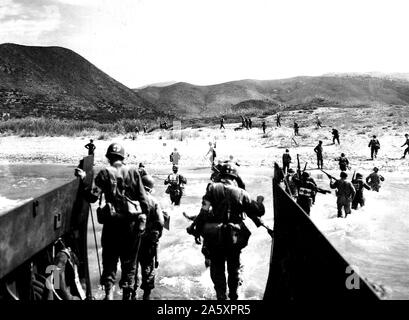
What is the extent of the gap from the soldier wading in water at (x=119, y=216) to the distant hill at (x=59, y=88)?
6444 cm

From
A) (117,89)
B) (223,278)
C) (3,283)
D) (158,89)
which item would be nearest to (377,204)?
(223,278)

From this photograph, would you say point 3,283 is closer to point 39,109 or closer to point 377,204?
point 377,204

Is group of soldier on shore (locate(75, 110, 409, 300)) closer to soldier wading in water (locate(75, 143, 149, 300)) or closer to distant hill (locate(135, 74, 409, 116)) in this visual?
soldier wading in water (locate(75, 143, 149, 300))

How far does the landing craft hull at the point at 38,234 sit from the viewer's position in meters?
4.05

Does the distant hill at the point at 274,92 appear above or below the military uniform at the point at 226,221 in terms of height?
above

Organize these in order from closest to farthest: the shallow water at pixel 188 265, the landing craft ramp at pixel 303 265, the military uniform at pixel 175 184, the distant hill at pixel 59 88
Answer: the landing craft ramp at pixel 303 265
the shallow water at pixel 188 265
the military uniform at pixel 175 184
the distant hill at pixel 59 88

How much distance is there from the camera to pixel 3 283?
4.17 meters

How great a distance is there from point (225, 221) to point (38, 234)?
2136 millimetres

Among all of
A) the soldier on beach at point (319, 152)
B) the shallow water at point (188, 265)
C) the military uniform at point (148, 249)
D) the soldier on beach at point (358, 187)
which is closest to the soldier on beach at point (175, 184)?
the shallow water at point (188, 265)

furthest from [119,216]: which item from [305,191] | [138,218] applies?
[305,191]

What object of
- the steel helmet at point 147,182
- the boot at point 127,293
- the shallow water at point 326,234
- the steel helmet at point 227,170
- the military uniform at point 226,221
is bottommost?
the shallow water at point 326,234

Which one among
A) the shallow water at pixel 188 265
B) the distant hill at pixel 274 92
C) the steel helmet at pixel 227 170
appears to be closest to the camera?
the steel helmet at pixel 227 170

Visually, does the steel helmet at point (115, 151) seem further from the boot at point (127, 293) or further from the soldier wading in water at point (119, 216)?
the boot at point (127, 293)

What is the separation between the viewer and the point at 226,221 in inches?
226
